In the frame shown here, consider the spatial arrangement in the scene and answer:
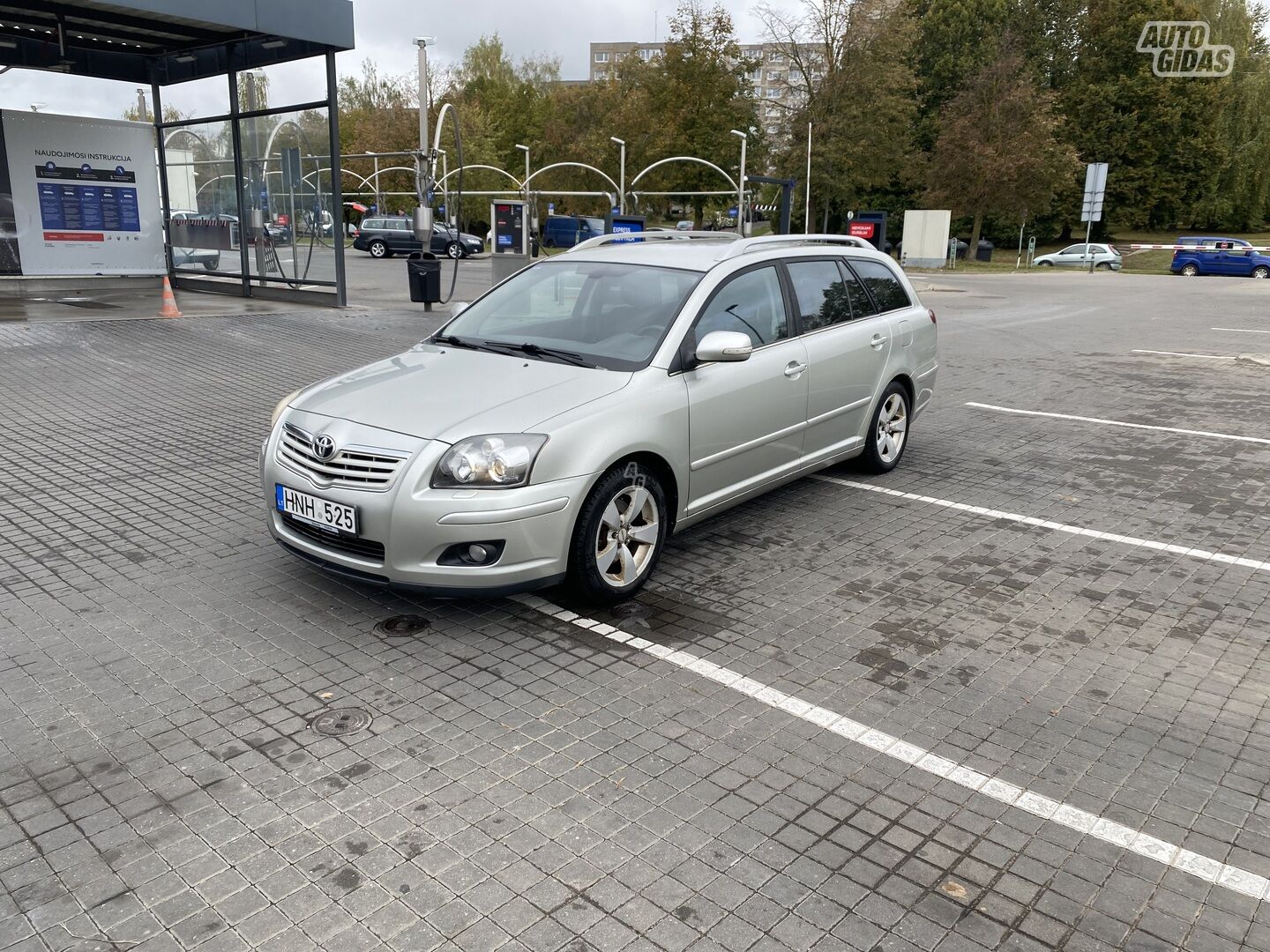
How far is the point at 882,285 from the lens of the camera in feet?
23.9

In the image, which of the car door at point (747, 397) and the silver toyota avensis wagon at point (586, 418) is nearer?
the silver toyota avensis wagon at point (586, 418)

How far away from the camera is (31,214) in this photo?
18219 mm

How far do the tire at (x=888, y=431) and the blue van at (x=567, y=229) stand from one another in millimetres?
42593

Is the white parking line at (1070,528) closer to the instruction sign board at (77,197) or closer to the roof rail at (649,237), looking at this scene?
the roof rail at (649,237)

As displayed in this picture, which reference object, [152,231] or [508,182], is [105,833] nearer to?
[152,231]

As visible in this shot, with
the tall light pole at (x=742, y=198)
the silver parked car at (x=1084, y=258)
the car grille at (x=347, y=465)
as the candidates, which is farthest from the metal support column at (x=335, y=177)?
the silver parked car at (x=1084, y=258)

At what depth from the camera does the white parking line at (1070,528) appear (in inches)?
231

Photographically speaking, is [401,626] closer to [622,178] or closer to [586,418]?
[586,418]

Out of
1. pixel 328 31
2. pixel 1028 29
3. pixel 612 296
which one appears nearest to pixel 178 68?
pixel 328 31

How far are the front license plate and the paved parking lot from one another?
47cm

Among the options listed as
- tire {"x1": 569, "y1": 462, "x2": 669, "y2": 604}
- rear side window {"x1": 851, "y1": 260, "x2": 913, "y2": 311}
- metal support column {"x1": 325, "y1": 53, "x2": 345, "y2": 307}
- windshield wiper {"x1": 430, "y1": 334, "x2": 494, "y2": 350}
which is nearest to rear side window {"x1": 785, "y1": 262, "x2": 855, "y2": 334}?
rear side window {"x1": 851, "y1": 260, "x2": 913, "y2": 311}

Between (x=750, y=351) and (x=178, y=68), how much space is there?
688 inches

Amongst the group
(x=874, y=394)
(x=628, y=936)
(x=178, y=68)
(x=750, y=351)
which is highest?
(x=178, y=68)

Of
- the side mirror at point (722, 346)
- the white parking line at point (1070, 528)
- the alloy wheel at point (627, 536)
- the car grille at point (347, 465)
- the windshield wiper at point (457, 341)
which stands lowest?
the white parking line at point (1070, 528)
